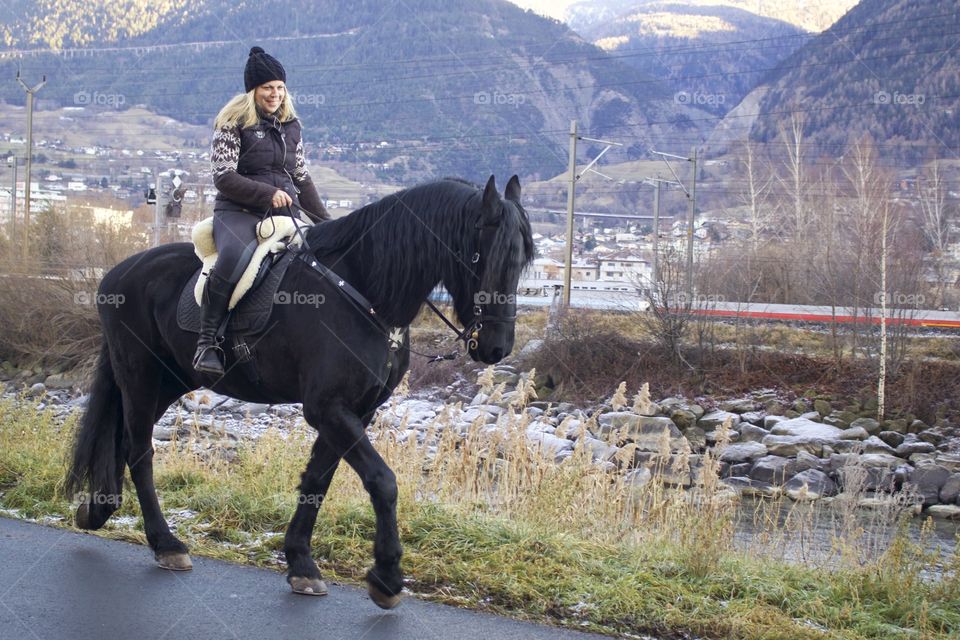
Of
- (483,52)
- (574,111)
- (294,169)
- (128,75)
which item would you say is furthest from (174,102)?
(294,169)

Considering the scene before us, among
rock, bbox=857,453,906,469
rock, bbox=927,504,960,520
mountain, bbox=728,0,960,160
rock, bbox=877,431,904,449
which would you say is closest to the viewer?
rock, bbox=927,504,960,520

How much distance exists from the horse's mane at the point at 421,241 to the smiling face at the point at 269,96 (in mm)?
1008

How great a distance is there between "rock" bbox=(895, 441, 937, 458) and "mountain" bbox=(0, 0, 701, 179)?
8284 centimetres

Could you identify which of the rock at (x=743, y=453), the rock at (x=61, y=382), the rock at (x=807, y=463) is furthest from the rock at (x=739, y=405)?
the rock at (x=61, y=382)

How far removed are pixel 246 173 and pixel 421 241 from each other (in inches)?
58.3

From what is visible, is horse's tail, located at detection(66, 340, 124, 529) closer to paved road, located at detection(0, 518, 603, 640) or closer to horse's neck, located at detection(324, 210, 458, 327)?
paved road, located at detection(0, 518, 603, 640)

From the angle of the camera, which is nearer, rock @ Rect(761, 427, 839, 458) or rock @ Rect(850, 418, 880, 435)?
rock @ Rect(761, 427, 839, 458)

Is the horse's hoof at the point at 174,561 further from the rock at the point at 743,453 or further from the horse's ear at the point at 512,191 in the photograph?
the rock at the point at 743,453

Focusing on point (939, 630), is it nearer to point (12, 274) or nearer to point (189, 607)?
point (189, 607)

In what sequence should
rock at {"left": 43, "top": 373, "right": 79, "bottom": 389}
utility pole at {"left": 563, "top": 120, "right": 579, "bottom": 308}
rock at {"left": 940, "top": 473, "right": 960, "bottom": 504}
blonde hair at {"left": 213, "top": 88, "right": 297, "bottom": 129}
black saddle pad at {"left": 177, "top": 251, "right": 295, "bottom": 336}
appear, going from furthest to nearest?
utility pole at {"left": 563, "top": 120, "right": 579, "bottom": 308}, rock at {"left": 43, "top": 373, "right": 79, "bottom": 389}, rock at {"left": 940, "top": 473, "right": 960, "bottom": 504}, blonde hair at {"left": 213, "top": 88, "right": 297, "bottom": 129}, black saddle pad at {"left": 177, "top": 251, "right": 295, "bottom": 336}

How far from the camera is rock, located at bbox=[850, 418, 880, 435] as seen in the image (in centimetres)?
2170

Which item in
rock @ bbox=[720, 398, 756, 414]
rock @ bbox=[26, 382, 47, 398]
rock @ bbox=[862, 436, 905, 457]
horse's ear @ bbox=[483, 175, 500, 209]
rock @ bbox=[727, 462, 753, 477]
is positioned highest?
horse's ear @ bbox=[483, 175, 500, 209]

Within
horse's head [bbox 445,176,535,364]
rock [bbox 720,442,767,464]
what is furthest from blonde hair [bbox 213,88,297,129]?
rock [bbox 720,442,767,464]

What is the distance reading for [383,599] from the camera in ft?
17.5
